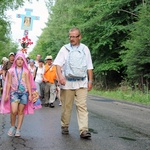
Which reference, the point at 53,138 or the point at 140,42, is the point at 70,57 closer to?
the point at 53,138

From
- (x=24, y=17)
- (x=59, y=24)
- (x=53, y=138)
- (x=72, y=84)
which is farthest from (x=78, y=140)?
(x=59, y=24)

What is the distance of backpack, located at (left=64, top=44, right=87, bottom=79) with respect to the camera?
639 cm

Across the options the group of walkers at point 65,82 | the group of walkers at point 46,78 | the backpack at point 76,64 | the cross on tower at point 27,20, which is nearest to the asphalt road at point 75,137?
the group of walkers at point 65,82

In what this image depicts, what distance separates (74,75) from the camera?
21.0 ft

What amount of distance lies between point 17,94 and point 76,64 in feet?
3.88

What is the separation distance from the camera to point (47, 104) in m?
13.2

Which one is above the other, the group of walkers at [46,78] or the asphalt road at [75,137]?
the group of walkers at [46,78]

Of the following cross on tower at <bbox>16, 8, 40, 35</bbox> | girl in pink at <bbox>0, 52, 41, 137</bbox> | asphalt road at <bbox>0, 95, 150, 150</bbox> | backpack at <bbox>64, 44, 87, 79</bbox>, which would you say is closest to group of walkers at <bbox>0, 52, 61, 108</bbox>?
asphalt road at <bbox>0, 95, 150, 150</bbox>

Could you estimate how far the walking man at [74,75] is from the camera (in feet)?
21.0

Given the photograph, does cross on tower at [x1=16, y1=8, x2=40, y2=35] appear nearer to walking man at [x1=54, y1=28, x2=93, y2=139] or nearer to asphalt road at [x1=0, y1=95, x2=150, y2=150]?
asphalt road at [x1=0, y1=95, x2=150, y2=150]

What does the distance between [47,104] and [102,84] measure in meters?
18.0

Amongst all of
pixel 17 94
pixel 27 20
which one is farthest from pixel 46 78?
pixel 27 20

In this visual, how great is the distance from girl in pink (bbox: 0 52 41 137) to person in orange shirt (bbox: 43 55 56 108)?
Result: 6.39 meters

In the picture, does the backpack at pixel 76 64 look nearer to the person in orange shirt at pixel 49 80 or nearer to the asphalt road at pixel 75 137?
the asphalt road at pixel 75 137
